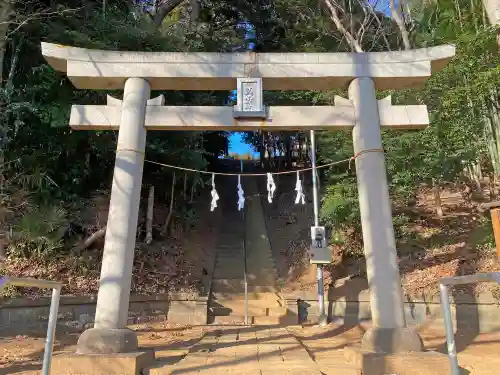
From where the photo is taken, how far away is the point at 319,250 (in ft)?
30.7

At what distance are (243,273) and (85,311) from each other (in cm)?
477

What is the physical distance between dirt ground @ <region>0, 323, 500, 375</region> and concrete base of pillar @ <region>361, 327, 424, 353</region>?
64 centimetres

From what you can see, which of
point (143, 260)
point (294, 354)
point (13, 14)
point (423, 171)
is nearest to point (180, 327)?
point (143, 260)

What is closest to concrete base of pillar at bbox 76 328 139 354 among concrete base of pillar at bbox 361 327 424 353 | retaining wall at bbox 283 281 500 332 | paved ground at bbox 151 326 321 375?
paved ground at bbox 151 326 321 375

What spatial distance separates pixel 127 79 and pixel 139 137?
3.28ft

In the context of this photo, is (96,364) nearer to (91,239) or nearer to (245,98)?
(245,98)

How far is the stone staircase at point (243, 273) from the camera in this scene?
33.6 feet

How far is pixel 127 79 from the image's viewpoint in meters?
6.53

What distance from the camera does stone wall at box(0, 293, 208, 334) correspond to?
25.9ft

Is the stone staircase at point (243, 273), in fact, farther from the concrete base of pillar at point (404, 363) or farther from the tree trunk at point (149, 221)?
the concrete base of pillar at point (404, 363)

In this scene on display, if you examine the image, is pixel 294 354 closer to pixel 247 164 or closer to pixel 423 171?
pixel 423 171

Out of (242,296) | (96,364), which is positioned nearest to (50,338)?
(96,364)

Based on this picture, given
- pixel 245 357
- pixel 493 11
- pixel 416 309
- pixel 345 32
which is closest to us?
pixel 245 357

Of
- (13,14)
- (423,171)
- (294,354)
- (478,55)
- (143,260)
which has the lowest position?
(294,354)
